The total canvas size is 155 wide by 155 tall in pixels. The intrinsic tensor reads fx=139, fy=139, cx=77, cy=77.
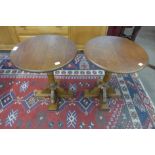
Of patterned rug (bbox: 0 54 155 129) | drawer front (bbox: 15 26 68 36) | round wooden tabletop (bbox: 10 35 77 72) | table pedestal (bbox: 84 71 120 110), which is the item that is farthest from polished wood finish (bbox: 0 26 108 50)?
table pedestal (bbox: 84 71 120 110)

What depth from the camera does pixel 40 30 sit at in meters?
1.95

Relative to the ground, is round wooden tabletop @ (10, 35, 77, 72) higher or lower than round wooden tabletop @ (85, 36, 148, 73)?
lower

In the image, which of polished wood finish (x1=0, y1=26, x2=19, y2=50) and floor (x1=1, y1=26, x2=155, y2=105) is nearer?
floor (x1=1, y1=26, x2=155, y2=105)

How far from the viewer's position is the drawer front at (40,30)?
192 cm

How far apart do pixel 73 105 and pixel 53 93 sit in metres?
0.26

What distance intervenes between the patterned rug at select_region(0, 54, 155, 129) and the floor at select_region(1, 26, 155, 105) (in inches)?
3.8

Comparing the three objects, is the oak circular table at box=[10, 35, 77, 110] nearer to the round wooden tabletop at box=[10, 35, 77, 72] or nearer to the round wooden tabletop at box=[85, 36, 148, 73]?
the round wooden tabletop at box=[10, 35, 77, 72]

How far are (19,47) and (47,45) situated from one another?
249 mm

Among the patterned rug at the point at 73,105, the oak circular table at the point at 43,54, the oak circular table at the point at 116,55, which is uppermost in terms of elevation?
the oak circular table at the point at 116,55

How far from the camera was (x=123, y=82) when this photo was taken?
180 centimetres

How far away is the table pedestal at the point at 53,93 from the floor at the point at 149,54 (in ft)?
3.29

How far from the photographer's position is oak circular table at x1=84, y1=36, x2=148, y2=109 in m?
1.08

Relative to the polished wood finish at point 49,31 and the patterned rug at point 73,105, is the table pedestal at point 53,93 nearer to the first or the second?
the patterned rug at point 73,105

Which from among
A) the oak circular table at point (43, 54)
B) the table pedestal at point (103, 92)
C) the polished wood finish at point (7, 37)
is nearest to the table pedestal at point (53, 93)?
the oak circular table at point (43, 54)
